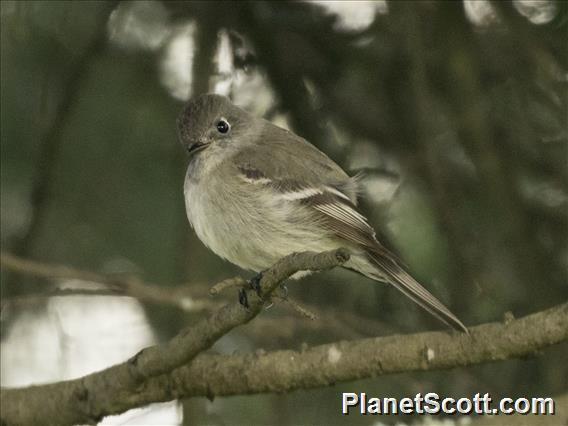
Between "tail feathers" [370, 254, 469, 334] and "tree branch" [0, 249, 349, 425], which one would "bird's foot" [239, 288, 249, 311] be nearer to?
"tree branch" [0, 249, 349, 425]

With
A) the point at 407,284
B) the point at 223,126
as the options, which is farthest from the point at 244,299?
the point at 223,126

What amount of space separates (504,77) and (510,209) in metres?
0.68

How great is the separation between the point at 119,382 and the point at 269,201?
1107 millimetres

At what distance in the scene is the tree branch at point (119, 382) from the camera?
3367 mm

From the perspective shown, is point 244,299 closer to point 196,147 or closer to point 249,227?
point 249,227

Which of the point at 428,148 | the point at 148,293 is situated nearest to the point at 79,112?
the point at 148,293

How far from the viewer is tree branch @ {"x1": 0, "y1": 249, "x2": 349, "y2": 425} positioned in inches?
133

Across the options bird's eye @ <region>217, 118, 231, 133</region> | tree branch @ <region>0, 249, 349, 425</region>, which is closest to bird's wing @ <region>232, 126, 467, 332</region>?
bird's eye @ <region>217, 118, 231, 133</region>

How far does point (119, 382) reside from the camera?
154 inches

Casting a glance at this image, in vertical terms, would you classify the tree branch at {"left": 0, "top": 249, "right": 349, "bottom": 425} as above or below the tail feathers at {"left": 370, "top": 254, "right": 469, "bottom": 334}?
below

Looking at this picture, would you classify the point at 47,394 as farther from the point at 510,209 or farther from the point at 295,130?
the point at 510,209

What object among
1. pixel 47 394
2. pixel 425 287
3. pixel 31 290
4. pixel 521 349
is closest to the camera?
pixel 521 349

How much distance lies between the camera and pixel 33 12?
197 inches

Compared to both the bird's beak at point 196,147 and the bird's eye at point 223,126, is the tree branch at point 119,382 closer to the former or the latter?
the bird's beak at point 196,147
